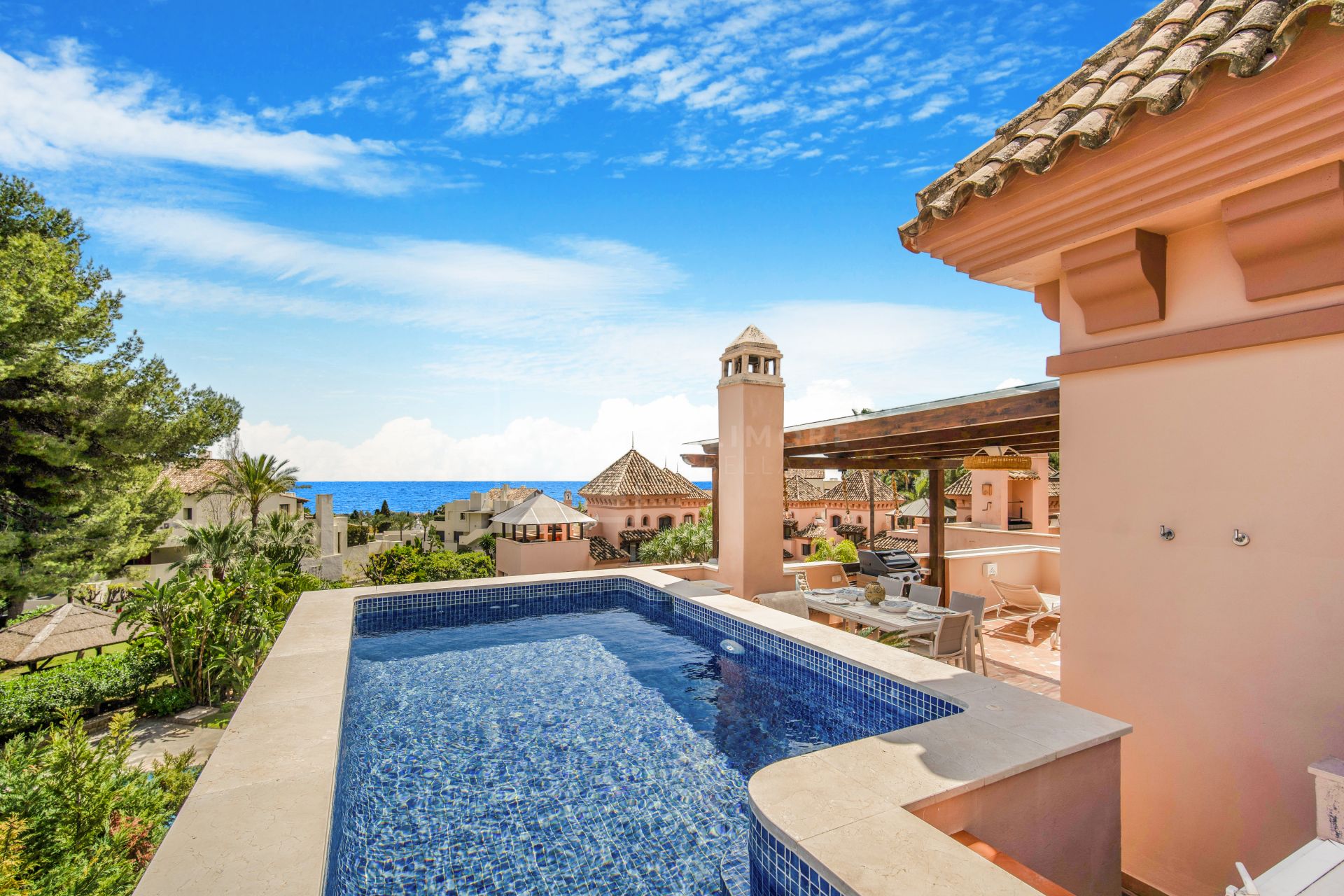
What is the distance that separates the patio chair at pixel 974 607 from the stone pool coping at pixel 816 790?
10.1 ft

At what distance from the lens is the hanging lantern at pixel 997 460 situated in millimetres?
8836

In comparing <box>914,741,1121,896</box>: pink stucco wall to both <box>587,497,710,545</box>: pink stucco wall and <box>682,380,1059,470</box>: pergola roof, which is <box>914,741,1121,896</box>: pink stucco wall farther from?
<box>587,497,710,545</box>: pink stucco wall

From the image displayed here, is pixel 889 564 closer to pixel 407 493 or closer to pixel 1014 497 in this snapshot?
pixel 1014 497

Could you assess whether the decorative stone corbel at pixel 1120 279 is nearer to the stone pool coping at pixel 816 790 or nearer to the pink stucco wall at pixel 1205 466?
the pink stucco wall at pixel 1205 466

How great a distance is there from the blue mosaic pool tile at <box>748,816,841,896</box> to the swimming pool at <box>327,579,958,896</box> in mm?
831

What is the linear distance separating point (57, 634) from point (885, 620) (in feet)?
52.8

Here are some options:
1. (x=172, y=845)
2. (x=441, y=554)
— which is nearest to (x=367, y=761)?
(x=172, y=845)

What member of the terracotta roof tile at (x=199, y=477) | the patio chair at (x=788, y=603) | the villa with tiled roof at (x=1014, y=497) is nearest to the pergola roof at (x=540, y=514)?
the patio chair at (x=788, y=603)

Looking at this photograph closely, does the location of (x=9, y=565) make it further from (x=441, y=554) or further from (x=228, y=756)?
(x=228, y=756)

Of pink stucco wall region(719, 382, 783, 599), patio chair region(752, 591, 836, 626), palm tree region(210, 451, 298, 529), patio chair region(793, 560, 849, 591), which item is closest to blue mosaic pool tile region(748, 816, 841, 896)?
patio chair region(752, 591, 836, 626)

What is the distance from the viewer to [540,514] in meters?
19.4

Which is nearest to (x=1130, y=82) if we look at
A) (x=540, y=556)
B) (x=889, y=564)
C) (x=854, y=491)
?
(x=889, y=564)

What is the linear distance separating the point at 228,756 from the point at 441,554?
56.9ft

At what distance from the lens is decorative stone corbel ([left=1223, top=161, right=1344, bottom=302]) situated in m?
2.75
